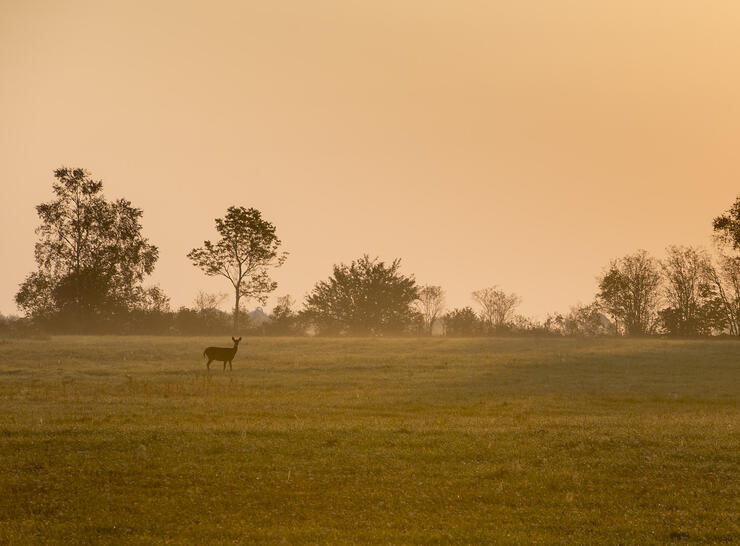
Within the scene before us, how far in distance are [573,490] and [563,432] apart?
7.15 metres

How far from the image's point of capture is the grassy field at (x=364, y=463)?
1752cm

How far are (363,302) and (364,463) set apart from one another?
302ft

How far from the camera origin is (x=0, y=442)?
80.0 ft

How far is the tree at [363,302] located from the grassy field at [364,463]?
220 ft

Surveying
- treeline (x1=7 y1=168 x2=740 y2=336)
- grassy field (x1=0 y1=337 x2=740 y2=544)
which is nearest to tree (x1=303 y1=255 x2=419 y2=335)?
treeline (x1=7 y1=168 x2=740 y2=336)

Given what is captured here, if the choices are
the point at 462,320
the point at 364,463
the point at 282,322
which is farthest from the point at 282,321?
the point at 364,463

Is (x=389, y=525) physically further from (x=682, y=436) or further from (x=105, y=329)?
(x=105, y=329)

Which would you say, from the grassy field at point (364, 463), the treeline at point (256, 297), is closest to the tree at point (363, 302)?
the treeline at point (256, 297)

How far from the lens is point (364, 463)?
2272 centimetres

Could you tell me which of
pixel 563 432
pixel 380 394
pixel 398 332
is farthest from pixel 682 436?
pixel 398 332

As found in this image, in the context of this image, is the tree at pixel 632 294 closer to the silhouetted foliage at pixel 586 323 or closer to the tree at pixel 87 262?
the silhouetted foliage at pixel 586 323

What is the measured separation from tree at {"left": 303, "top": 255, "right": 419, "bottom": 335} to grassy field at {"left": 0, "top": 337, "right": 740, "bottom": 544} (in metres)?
66.9

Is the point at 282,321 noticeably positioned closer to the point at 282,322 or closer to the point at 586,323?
the point at 282,322

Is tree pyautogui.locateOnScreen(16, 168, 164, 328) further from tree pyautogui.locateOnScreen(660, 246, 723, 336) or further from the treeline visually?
tree pyautogui.locateOnScreen(660, 246, 723, 336)
